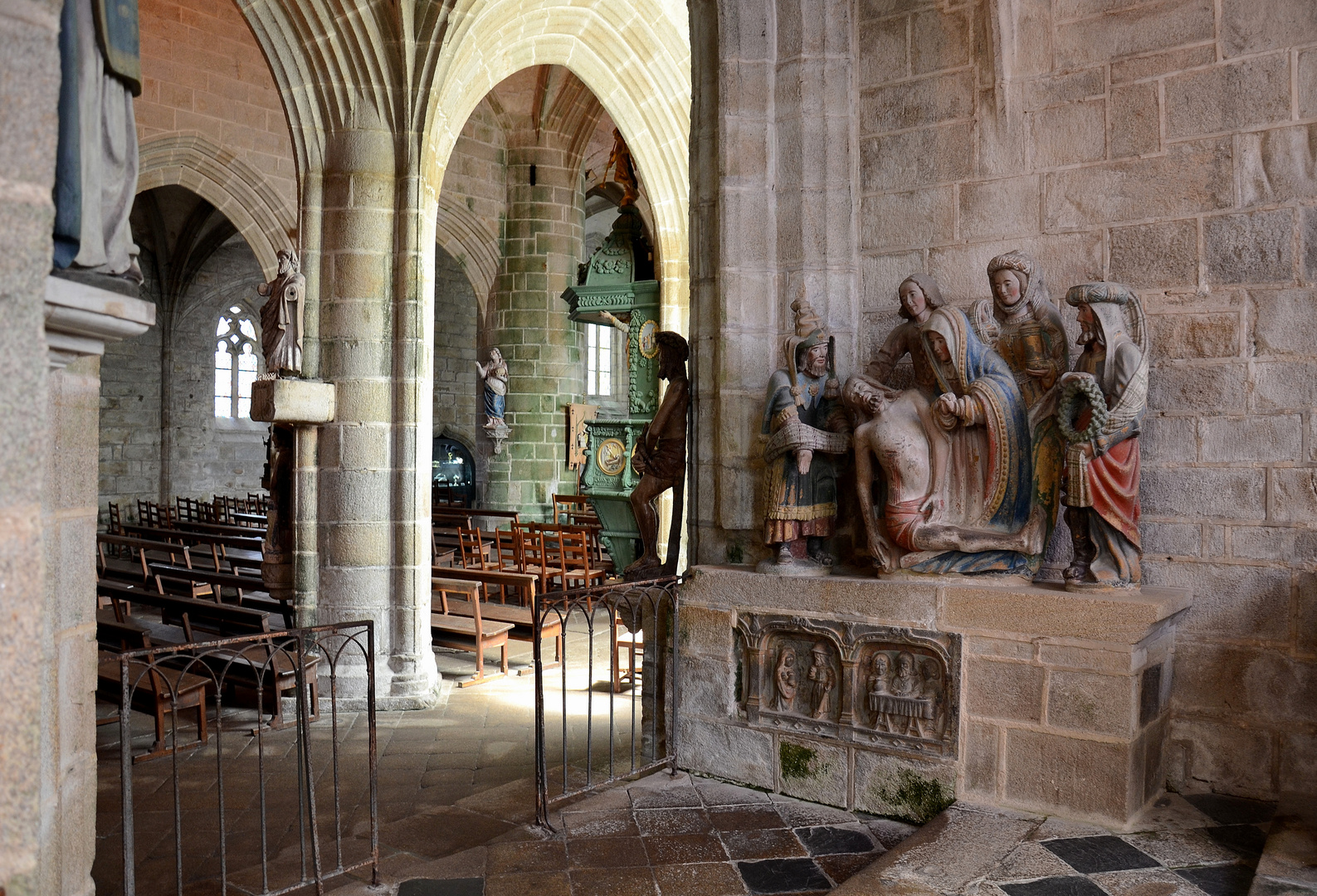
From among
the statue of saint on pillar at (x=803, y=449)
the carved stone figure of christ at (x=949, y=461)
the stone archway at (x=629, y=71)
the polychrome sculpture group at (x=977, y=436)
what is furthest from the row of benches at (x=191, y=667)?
the stone archway at (x=629, y=71)

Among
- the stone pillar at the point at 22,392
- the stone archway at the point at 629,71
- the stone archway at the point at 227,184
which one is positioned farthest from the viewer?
the stone archway at the point at 227,184

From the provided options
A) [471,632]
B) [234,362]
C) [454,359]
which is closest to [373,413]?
[471,632]

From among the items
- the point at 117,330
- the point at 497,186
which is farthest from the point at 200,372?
the point at 117,330

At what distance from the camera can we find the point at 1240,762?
10.8ft

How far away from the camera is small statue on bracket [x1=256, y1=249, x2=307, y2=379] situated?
5.95 metres

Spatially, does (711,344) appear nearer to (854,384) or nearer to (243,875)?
(854,384)

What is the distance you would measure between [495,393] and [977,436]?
32.6 ft

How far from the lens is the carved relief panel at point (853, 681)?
10.9 ft

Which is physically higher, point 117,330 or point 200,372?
point 200,372

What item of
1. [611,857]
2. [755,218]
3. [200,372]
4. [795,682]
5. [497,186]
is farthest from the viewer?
[200,372]

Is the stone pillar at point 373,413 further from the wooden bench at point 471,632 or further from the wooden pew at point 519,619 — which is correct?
the wooden pew at point 519,619

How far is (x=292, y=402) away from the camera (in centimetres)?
586

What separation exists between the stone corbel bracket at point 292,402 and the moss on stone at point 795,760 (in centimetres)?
377

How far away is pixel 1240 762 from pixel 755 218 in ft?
8.75
